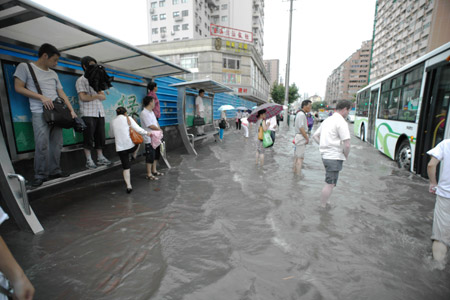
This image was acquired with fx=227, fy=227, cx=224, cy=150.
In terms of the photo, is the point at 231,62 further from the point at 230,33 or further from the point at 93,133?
the point at 93,133

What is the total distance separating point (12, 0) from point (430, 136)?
782 centimetres

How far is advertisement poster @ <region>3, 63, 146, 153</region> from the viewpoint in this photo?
11.4 feet

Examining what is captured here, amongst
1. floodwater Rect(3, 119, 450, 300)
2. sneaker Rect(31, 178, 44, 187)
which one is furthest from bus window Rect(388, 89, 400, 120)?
sneaker Rect(31, 178, 44, 187)

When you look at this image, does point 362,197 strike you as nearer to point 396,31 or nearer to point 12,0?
point 12,0

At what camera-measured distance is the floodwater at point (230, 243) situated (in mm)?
2242

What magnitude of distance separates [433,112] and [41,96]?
25.6ft

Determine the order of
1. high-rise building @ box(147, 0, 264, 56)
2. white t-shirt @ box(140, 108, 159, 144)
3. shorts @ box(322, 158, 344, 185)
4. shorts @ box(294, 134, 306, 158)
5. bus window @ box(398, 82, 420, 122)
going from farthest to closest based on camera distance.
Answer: high-rise building @ box(147, 0, 264, 56) < bus window @ box(398, 82, 420, 122) < shorts @ box(294, 134, 306, 158) < white t-shirt @ box(140, 108, 159, 144) < shorts @ box(322, 158, 344, 185)

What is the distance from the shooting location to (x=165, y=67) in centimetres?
654

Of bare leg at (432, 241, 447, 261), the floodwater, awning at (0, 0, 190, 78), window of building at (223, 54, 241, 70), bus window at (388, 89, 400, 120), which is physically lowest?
the floodwater

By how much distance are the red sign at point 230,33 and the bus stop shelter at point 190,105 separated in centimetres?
2883

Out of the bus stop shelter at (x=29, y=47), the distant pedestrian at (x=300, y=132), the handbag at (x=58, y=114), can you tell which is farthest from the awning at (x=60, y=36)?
the distant pedestrian at (x=300, y=132)

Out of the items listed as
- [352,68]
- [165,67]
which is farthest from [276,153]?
[352,68]

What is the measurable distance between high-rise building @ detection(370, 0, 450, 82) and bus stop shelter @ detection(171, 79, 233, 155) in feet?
177

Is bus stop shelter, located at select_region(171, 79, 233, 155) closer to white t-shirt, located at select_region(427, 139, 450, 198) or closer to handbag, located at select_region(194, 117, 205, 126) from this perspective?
handbag, located at select_region(194, 117, 205, 126)
